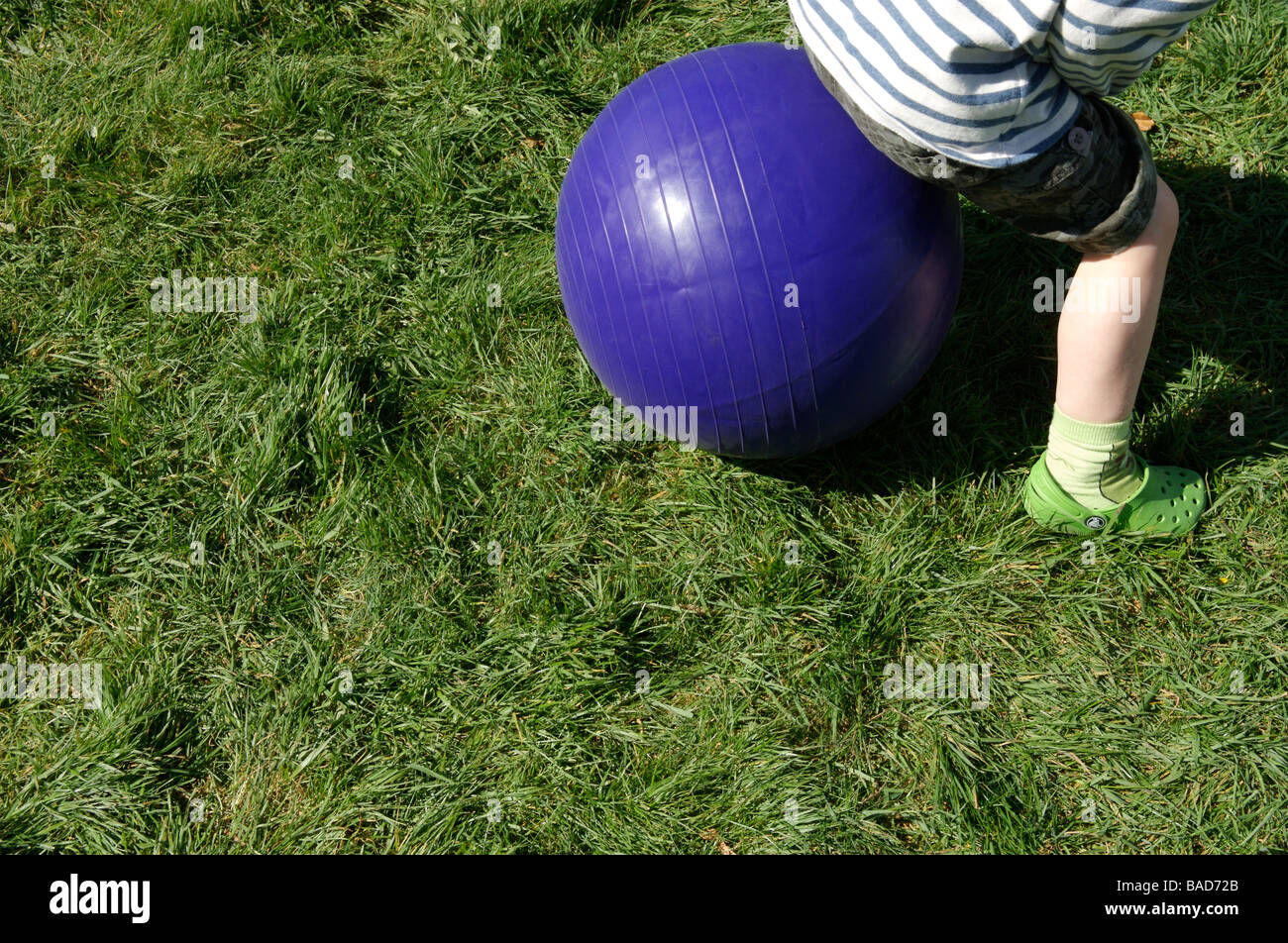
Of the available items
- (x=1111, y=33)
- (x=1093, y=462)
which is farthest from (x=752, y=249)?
(x=1093, y=462)

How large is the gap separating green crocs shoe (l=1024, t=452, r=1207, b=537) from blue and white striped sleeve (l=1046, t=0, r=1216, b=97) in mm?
1294

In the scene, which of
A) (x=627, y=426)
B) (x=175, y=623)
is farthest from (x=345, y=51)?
(x=175, y=623)

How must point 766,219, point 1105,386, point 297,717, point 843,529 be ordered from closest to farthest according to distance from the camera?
point 766,219 < point 1105,386 < point 297,717 < point 843,529

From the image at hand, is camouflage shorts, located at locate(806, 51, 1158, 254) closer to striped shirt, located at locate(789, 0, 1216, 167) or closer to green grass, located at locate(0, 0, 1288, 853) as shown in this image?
striped shirt, located at locate(789, 0, 1216, 167)

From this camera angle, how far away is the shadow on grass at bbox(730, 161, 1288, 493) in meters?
3.43

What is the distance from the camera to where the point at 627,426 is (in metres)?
3.52

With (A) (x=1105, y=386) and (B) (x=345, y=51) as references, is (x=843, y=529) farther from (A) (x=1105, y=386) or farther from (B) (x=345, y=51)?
(B) (x=345, y=51)

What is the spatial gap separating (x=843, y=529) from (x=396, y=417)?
151 centimetres

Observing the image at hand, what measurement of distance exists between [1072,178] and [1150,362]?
127 cm

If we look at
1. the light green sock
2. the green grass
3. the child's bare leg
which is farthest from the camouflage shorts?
the green grass

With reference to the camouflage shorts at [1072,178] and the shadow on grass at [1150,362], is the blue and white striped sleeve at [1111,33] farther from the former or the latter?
the shadow on grass at [1150,362]

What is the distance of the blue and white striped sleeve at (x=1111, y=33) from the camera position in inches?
81.5

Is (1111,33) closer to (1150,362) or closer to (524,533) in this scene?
(1150,362)

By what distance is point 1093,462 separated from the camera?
307 centimetres
